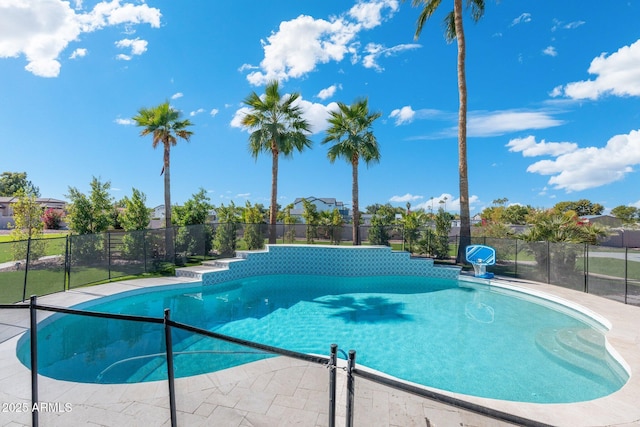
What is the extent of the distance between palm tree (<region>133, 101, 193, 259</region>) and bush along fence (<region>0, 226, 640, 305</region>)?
277 centimetres

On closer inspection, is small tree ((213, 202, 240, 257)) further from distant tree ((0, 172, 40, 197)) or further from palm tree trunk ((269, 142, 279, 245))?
distant tree ((0, 172, 40, 197))

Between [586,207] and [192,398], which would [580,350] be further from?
[586,207]

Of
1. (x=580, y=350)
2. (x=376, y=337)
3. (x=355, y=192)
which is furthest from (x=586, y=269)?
(x=355, y=192)

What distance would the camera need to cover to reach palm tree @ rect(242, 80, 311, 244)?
13.7 meters

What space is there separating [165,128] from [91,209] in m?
4.48

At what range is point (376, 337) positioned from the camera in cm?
600

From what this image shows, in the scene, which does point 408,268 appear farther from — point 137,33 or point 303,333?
point 137,33

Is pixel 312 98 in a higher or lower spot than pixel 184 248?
higher

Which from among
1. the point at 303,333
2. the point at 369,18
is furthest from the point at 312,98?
the point at 303,333

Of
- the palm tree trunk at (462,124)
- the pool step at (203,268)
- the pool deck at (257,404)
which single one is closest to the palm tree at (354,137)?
the palm tree trunk at (462,124)

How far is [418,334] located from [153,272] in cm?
910

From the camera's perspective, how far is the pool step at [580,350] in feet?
15.2

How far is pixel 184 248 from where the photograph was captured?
1181cm

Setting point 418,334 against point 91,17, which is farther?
point 91,17
